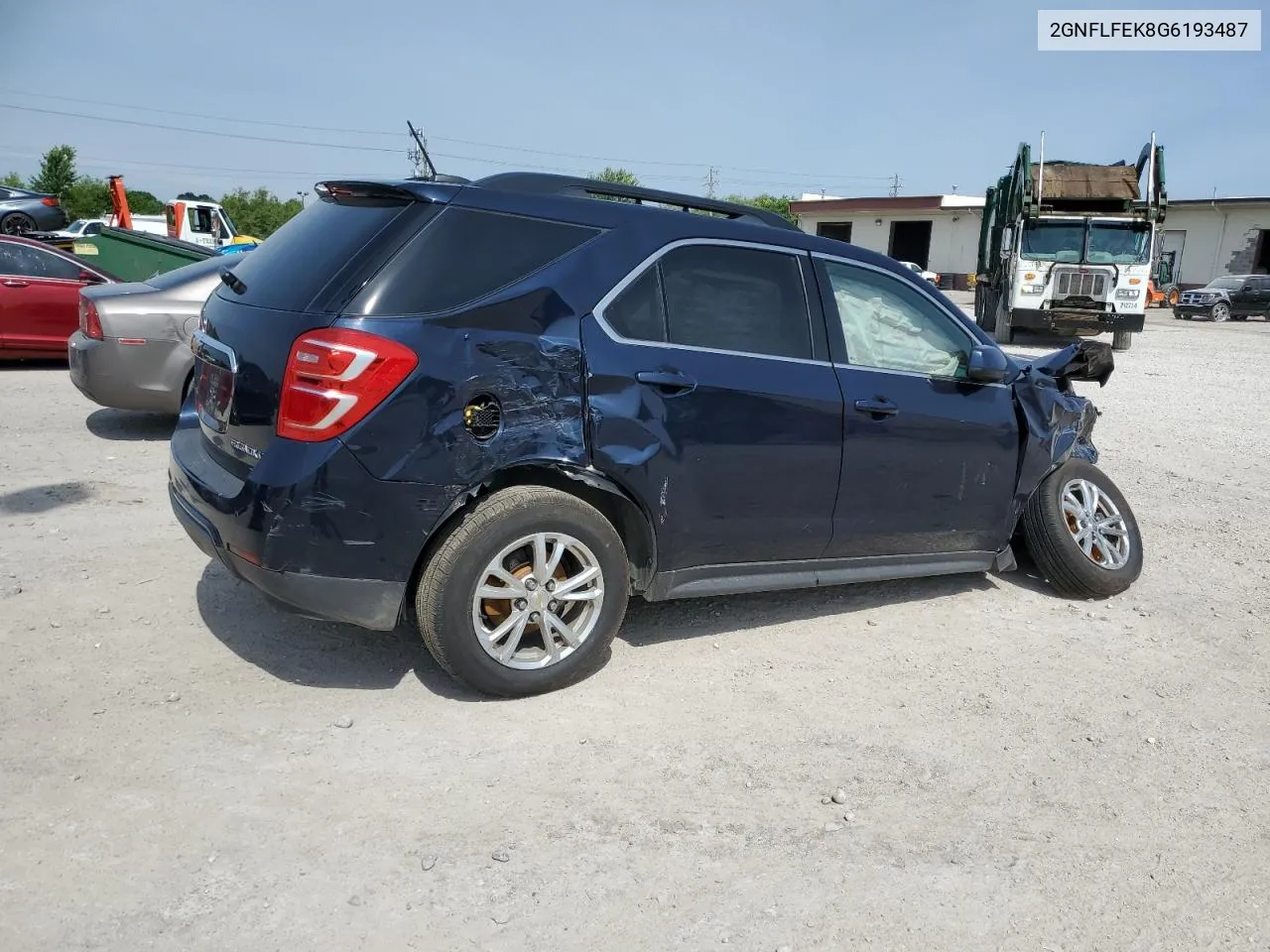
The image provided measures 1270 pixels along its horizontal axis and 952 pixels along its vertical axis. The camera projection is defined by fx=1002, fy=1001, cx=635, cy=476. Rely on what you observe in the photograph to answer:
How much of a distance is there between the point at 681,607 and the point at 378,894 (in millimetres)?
2366

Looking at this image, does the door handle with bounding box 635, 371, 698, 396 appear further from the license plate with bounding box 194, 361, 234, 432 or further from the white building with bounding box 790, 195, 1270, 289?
the white building with bounding box 790, 195, 1270, 289

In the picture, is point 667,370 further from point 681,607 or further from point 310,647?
point 310,647

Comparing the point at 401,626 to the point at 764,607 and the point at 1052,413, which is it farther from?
the point at 1052,413

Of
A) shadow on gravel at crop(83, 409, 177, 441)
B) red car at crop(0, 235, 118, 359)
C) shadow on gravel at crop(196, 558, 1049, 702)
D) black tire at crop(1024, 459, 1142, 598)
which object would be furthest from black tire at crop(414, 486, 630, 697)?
red car at crop(0, 235, 118, 359)

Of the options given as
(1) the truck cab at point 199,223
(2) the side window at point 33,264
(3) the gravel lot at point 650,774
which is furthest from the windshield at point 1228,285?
(2) the side window at point 33,264

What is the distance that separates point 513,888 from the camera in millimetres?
2688

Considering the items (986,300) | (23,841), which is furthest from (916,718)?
(986,300)

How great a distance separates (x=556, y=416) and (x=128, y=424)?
19.4ft

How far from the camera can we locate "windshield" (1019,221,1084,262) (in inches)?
797

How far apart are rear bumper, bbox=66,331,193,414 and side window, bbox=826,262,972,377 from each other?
5190mm

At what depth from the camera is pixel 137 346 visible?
736 centimetres

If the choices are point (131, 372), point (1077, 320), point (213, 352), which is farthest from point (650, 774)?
point (1077, 320)

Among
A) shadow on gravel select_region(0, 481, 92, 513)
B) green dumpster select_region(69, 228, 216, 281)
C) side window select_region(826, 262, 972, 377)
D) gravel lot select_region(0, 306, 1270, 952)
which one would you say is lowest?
gravel lot select_region(0, 306, 1270, 952)

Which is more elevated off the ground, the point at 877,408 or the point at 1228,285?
the point at 1228,285
